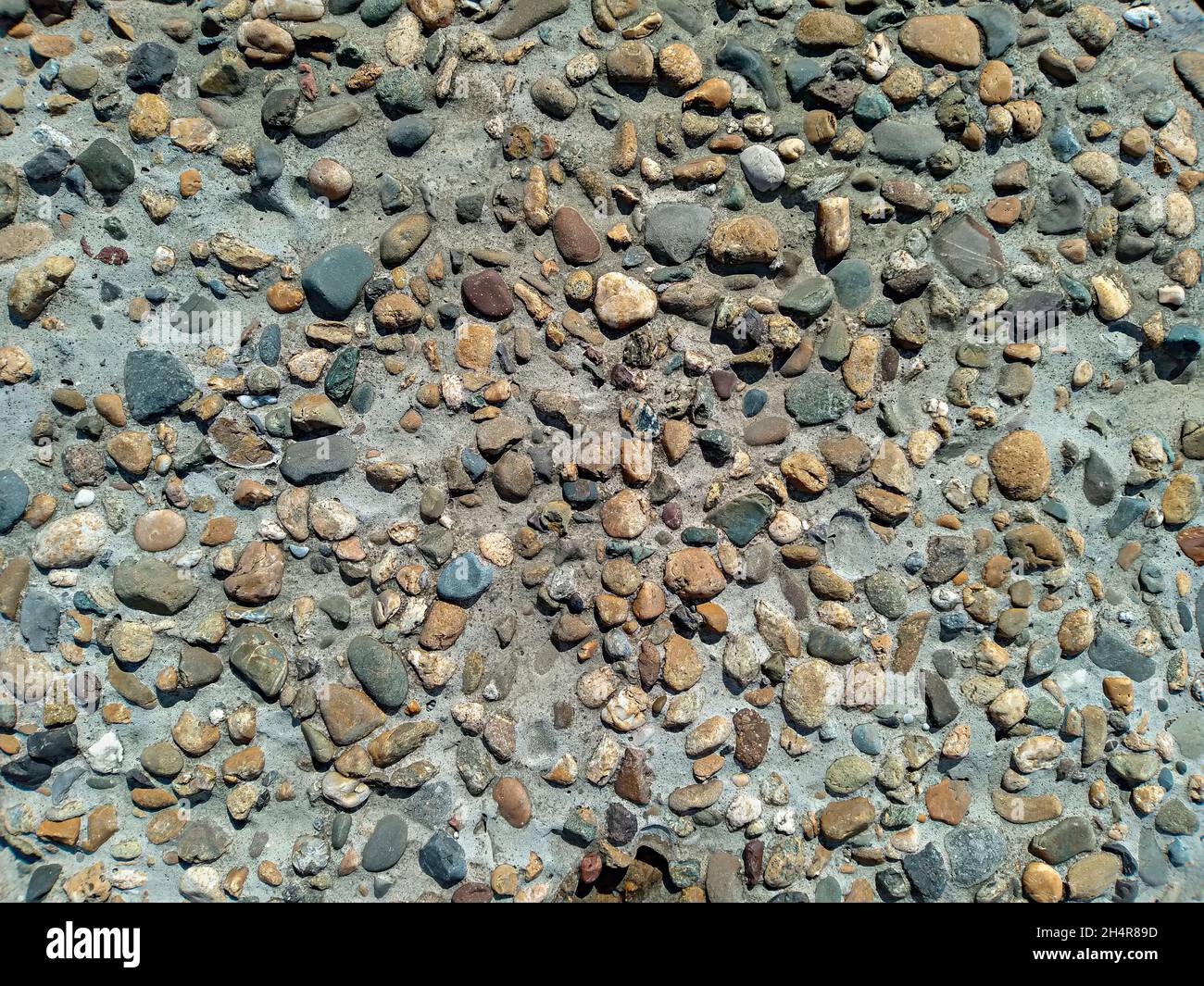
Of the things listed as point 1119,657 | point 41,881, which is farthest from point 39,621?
point 1119,657

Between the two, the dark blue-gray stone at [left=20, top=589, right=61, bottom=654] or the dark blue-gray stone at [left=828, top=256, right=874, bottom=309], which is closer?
the dark blue-gray stone at [left=20, top=589, right=61, bottom=654]

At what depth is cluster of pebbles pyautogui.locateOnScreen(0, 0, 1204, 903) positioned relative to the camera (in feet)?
6.07

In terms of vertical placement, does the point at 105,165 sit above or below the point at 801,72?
below

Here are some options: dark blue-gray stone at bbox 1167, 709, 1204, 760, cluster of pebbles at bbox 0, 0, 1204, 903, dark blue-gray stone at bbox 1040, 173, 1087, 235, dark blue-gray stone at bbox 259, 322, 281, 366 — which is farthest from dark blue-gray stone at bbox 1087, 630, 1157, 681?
dark blue-gray stone at bbox 259, 322, 281, 366

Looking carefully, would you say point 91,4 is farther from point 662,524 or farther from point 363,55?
point 662,524

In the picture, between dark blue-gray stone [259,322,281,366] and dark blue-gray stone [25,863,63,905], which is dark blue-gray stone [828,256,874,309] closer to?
dark blue-gray stone [259,322,281,366]

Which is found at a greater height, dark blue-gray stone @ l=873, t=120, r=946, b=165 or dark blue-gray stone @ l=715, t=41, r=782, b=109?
dark blue-gray stone @ l=715, t=41, r=782, b=109

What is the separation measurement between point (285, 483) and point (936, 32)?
1932 mm

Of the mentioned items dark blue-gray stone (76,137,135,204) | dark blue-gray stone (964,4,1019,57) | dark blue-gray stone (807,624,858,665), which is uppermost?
dark blue-gray stone (964,4,1019,57)

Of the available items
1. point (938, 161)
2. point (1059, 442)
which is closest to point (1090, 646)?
point (1059, 442)

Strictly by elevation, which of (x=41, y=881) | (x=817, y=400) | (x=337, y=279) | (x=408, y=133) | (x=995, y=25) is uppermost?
(x=995, y=25)

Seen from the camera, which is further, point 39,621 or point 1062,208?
point 1062,208

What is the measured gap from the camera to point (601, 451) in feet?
6.29

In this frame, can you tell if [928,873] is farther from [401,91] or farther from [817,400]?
[401,91]
